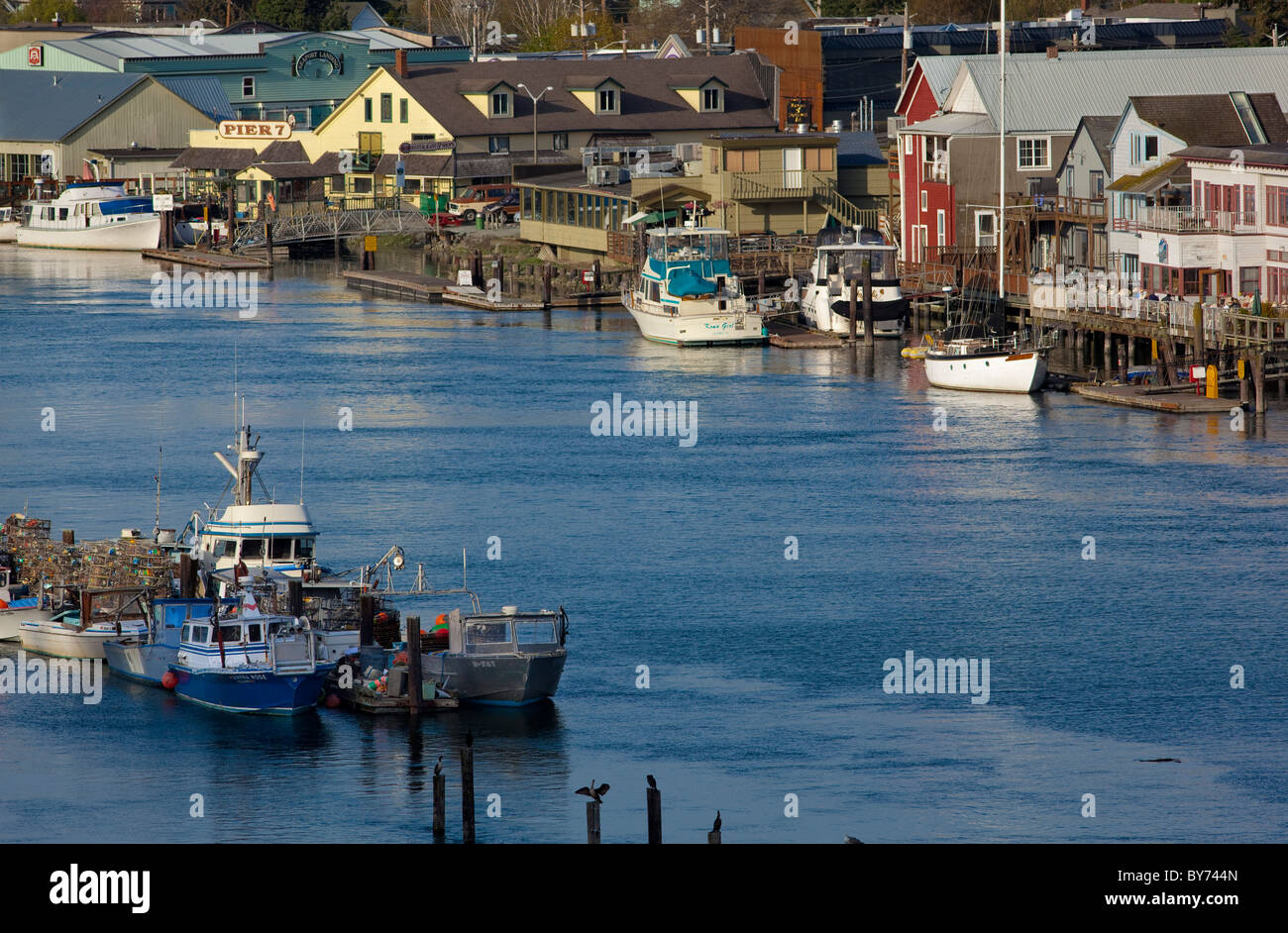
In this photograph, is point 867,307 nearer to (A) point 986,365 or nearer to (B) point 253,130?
(A) point 986,365

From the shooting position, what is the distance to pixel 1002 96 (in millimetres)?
72438

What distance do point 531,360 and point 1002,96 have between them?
62.5 ft

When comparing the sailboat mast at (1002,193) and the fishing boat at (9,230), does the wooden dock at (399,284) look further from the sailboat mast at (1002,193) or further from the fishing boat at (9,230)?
the fishing boat at (9,230)

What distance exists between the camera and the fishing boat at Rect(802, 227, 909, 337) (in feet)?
247

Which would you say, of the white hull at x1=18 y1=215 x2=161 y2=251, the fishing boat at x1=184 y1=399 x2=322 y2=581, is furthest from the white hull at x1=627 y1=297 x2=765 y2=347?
the white hull at x1=18 y1=215 x2=161 y2=251

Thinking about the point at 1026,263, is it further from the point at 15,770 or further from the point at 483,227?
the point at 15,770

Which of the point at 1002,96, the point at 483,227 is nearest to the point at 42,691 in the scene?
the point at 1002,96

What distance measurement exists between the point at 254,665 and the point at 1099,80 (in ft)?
185

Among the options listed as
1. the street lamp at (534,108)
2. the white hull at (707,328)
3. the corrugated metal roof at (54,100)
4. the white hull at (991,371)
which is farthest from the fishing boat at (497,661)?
the corrugated metal roof at (54,100)

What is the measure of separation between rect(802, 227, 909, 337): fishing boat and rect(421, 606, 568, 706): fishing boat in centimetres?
4312

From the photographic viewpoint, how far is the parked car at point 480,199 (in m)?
106

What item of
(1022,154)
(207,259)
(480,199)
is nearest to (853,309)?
(1022,154)

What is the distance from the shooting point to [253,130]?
116688mm

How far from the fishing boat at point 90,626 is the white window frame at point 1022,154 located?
4997 centimetres
